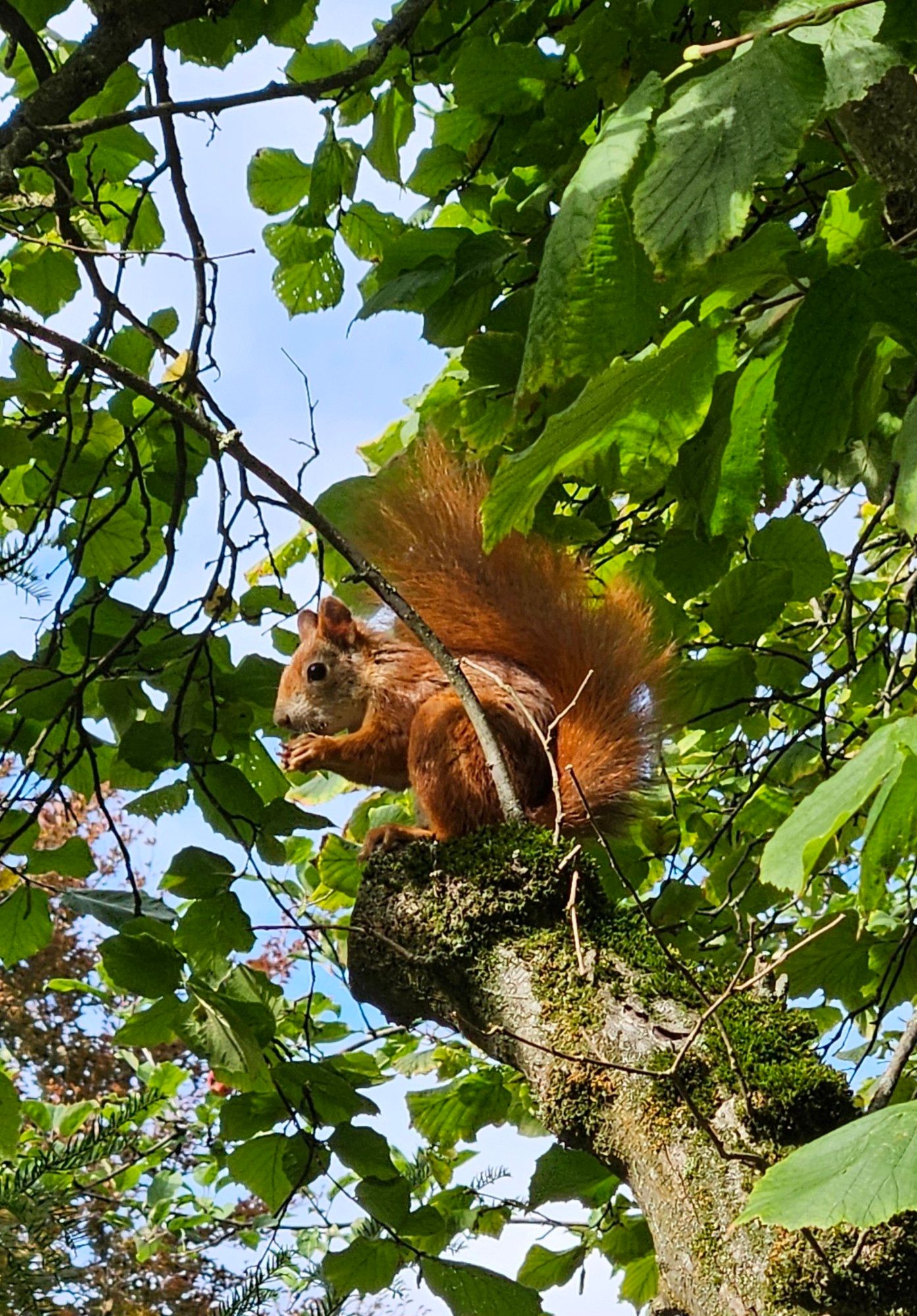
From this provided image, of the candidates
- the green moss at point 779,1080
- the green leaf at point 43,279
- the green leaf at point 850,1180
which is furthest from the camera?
the green leaf at point 43,279

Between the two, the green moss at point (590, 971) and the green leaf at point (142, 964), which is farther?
the green leaf at point (142, 964)

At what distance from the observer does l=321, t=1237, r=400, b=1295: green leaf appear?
5.22 ft

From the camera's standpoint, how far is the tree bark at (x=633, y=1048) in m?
0.88

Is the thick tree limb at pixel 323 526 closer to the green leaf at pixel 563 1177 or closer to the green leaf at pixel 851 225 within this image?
the green leaf at pixel 851 225

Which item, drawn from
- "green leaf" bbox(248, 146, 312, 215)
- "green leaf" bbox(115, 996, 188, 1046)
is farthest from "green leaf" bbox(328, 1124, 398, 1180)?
"green leaf" bbox(248, 146, 312, 215)

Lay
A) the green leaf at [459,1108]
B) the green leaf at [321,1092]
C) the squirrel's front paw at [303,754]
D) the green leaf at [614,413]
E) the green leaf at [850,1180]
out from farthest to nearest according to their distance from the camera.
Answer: the green leaf at [459,1108] → the squirrel's front paw at [303,754] → the green leaf at [321,1092] → the green leaf at [614,413] → the green leaf at [850,1180]

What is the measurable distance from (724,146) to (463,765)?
1035mm

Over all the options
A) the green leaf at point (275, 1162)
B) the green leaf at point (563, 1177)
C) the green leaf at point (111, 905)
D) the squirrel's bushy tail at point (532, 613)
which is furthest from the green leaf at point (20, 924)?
the green leaf at point (563, 1177)

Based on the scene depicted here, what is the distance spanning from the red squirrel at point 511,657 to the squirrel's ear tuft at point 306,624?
52 centimetres

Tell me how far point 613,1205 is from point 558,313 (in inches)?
80.1

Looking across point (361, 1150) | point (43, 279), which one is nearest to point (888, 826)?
point (361, 1150)

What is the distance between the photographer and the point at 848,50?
0.77 meters

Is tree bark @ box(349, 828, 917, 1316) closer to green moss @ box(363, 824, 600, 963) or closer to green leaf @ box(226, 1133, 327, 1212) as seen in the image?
Answer: green moss @ box(363, 824, 600, 963)

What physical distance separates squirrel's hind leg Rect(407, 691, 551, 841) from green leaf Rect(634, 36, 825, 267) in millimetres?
930
